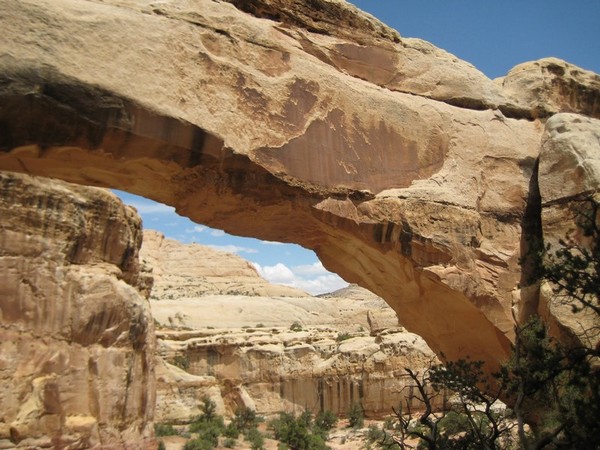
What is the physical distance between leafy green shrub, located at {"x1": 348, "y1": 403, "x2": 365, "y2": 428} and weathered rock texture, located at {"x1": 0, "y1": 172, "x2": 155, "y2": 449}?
44.8ft

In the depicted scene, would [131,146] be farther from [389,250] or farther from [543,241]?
[543,241]

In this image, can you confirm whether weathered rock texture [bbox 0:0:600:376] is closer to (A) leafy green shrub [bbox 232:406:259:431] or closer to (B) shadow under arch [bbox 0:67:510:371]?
(B) shadow under arch [bbox 0:67:510:371]

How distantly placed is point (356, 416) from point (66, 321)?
17793 mm

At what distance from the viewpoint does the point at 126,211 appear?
61.6 feet

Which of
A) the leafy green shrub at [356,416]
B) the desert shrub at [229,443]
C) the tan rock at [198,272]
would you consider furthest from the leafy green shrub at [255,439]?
the tan rock at [198,272]

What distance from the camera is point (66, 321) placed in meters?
15.9

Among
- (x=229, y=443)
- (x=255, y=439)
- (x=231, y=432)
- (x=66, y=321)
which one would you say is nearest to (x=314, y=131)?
(x=66, y=321)

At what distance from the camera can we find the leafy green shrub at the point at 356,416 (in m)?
29.4

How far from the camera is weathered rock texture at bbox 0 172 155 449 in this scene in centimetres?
1498

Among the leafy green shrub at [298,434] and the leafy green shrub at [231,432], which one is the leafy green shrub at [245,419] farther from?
the leafy green shrub at [231,432]

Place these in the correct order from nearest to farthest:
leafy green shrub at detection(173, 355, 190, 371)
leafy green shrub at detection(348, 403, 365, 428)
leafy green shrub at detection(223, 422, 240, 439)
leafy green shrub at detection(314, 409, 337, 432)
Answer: leafy green shrub at detection(223, 422, 240, 439) < leafy green shrub at detection(314, 409, 337, 432) < leafy green shrub at detection(348, 403, 365, 428) < leafy green shrub at detection(173, 355, 190, 371)

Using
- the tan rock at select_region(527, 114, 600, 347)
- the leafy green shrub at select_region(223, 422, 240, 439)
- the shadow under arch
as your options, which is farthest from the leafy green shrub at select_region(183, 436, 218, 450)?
the tan rock at select_region(527, 114, 600, 347)

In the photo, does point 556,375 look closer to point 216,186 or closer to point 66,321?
point 216,186

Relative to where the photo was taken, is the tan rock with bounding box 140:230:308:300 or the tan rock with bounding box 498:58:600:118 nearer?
the tan rock with bounding box 498:58:600:118
